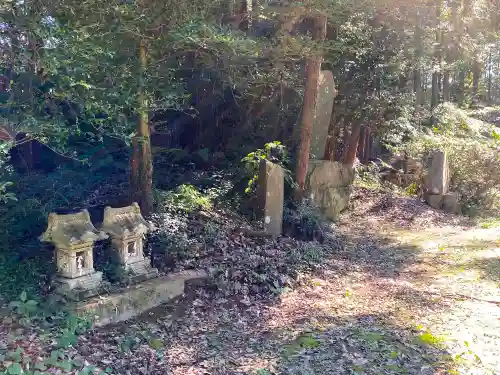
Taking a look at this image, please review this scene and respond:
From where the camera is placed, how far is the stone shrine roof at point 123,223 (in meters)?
5.38

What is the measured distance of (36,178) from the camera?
286 inches

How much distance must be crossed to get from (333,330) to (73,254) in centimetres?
282

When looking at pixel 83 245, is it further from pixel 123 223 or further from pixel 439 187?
pixel 439 187

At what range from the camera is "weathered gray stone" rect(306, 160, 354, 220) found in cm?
1035

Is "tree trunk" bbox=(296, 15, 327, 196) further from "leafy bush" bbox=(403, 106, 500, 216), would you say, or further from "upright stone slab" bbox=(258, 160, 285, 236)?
"leafy bush" bbox=(403, 106, 500, 216)

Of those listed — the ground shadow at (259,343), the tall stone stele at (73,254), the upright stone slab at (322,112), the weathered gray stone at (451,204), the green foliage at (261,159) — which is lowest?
the ground shadow at (259,343)

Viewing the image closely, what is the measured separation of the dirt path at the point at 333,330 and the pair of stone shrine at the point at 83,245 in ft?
1.74

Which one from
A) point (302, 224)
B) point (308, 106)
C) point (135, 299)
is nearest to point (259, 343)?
point (135, 299)

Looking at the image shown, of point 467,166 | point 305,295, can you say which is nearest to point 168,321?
point 305,295

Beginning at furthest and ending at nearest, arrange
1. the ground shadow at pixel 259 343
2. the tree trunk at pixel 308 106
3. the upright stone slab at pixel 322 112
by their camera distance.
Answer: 1. the upright stone slab at pixel 322 112
2. the tree trunk at pixel 308 106
3. the ground shadow at pixel 259 343

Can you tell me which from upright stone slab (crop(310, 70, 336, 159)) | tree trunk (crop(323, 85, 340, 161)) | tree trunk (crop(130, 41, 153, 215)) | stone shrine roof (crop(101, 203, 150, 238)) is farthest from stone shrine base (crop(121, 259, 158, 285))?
tree trunk (crop(323, 85, 340, 161))

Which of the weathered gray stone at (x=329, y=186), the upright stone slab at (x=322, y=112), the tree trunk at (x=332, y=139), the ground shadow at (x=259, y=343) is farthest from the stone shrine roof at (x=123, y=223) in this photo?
the tree trunk at (x=332, y=139)

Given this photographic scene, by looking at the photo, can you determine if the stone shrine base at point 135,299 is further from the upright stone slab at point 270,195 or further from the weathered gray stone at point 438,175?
the weathered gray stone at point 438,175

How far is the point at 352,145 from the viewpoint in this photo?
40.3 feet
